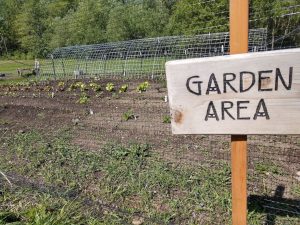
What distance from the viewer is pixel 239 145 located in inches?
77.4

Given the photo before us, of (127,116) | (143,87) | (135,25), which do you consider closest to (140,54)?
(143,87)

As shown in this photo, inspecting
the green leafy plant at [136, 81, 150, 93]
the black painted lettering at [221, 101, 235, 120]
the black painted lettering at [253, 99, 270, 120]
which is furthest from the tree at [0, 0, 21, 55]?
the black painted lettering at [253, 99, 270, 120]

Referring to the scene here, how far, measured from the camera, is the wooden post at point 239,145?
5.95 ft

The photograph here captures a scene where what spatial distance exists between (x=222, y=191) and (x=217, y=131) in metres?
1.62

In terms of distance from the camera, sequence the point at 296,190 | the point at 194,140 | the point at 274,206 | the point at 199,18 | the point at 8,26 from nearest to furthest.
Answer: the point at 274,206, the point at 296,190, the point at 194,140, the point at 199,18, the point at 8,26

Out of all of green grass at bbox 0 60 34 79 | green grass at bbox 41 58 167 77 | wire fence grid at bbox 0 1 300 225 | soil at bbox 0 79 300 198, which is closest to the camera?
→ wire fence grid at bbox 0 1 300 225

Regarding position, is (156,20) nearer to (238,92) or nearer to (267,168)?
(267,168)

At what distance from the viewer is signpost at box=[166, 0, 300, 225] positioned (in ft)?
5.69

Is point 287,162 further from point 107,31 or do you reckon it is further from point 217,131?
point 107,31

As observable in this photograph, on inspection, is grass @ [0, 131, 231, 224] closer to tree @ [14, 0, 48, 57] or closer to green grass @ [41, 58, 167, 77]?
green grass @ [41, 58, 167, 77]

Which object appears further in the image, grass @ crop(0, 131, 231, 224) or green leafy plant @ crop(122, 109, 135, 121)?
green leafy plant @ crop(122, 109, 135, 121)

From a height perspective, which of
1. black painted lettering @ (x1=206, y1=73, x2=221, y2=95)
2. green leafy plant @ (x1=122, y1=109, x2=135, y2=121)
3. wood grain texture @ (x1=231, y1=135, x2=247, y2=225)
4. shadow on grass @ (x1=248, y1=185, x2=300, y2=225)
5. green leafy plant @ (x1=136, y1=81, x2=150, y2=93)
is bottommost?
shadow on grass @ (x1=248, y1=185, x2=300, y2=225)

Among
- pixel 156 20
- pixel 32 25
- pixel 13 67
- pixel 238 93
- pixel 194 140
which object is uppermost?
pixel 32 25

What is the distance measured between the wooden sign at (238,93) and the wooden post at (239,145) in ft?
0.37
